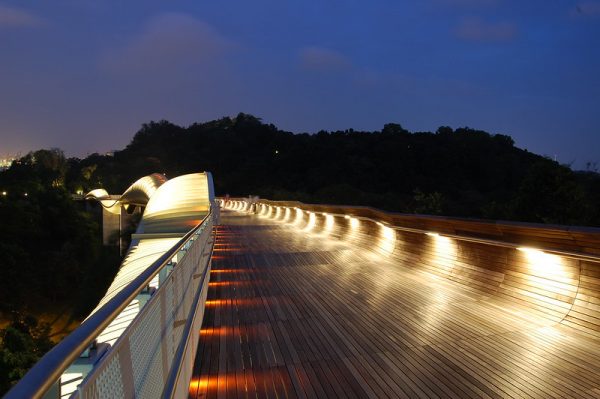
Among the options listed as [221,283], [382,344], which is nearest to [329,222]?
[221,283]

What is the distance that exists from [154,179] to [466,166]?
34.1 metres

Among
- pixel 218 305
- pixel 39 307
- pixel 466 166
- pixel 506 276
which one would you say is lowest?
pixel 39 307

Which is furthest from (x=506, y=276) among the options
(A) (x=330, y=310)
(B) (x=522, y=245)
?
(A) (x=330, y=310)

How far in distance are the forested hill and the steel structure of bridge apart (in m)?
17.6

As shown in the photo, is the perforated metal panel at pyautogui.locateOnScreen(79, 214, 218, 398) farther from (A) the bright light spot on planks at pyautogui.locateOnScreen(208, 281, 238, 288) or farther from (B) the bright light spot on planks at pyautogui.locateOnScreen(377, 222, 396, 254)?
(B) the bright light spot on planks at pyautogui.locateOnScreen(377, 222, 396, 254)

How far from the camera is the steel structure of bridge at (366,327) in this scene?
1.88m

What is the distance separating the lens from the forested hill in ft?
78.1

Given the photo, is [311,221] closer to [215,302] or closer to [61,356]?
[215,302]

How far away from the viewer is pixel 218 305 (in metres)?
6.32

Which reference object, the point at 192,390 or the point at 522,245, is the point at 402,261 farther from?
the point at 192,390

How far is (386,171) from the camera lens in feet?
183

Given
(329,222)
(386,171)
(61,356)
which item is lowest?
(329,222)

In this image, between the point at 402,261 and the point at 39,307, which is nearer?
the point at 402,261

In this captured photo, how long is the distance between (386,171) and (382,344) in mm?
52203
